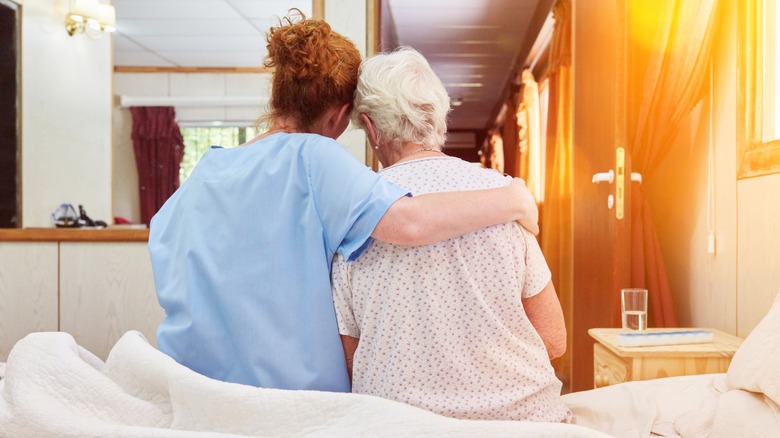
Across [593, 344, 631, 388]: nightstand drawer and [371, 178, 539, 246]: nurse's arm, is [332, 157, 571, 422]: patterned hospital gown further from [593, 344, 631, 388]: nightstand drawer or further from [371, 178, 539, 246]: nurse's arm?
[593, 344, 631, 388]: nightstand drawer

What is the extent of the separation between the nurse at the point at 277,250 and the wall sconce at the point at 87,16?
3505 mm

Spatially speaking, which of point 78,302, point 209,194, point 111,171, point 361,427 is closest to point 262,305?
point 209,194

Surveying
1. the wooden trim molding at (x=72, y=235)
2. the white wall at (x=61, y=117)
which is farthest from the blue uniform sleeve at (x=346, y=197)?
the white wall at (x=61, y=117)

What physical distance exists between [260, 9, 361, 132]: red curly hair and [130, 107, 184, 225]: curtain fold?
5883 millimetres

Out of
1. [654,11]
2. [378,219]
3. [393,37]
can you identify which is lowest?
[378,219]

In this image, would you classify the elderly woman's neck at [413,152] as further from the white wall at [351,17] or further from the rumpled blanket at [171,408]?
the white wall at [351,17]

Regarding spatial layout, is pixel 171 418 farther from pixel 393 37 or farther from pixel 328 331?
pixel 393 37

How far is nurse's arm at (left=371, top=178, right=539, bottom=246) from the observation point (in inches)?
45.4

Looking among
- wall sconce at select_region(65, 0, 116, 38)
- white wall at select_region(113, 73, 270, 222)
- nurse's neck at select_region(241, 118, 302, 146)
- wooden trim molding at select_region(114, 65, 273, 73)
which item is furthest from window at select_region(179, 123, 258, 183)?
nurse's neck at select_region(241, 118, 302, 146)

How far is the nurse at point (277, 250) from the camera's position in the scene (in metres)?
1.19

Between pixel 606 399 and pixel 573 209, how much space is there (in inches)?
59.7

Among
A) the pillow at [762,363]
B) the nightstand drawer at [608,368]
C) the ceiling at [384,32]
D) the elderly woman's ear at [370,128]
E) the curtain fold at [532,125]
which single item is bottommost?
the nightstand drawer at [608,368]

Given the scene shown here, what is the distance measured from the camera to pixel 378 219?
115 centimetres

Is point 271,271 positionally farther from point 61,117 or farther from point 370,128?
point 61,117
